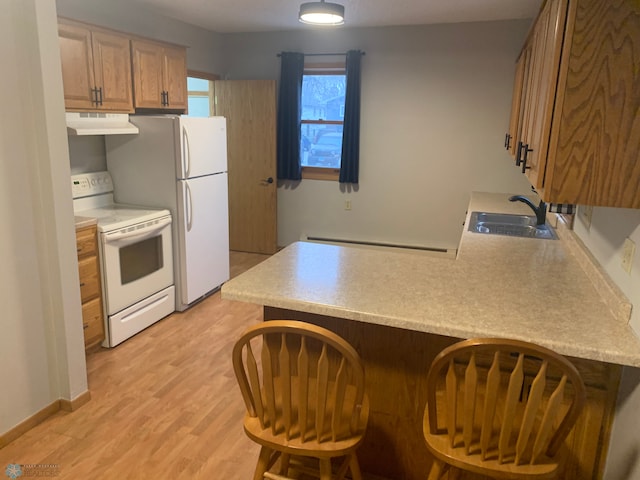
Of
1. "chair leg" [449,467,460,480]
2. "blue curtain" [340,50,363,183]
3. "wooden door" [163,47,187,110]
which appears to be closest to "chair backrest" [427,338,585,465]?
"chair leg" [449,467,460,480]

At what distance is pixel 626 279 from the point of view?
5.65 ft

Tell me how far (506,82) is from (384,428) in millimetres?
3818

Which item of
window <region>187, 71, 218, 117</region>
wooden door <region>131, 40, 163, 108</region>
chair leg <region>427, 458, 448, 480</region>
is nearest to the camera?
chair leg <region>427, 458, 448, 480</region>

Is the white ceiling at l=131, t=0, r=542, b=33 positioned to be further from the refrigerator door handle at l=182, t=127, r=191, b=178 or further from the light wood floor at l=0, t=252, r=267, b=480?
the light wood floor at l=0, t=252, r=267, b=480

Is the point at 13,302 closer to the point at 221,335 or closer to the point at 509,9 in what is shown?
the point at 221,335

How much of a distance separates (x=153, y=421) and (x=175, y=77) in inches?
113

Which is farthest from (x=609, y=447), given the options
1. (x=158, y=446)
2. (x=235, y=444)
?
(x=158, y=446)

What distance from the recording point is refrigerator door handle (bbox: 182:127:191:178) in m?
3.75

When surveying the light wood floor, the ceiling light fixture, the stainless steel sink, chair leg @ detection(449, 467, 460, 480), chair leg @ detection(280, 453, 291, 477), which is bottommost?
the light wood floor

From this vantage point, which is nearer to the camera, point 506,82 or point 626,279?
point 626,279

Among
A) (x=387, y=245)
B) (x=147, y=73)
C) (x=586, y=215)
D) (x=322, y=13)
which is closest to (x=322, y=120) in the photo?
(x=387, y=245)

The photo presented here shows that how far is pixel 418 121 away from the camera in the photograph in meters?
5.04

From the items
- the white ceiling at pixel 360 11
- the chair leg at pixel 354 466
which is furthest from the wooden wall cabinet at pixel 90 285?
the white ceiling at pixel 360 11

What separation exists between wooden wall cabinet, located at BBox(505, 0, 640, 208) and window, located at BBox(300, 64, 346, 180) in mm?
3908
